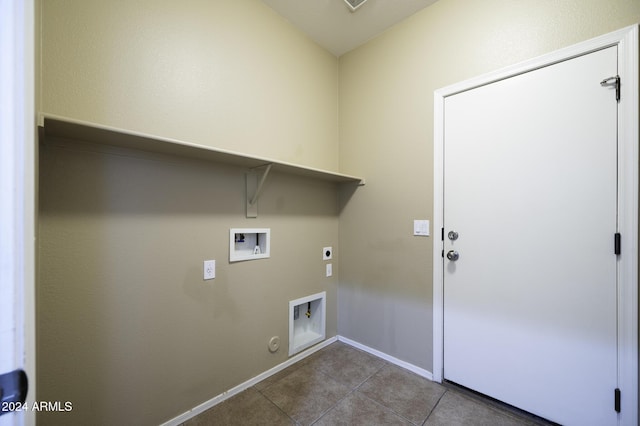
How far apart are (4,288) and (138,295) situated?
1.06 m

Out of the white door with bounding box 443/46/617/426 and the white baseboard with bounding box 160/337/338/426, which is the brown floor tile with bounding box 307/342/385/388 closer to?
the white baseboard with bounding box 160/337/338/426

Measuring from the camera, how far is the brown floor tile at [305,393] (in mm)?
1583

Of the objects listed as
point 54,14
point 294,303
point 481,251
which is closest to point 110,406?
point 294,303

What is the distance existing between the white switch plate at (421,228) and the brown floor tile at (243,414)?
1559mm

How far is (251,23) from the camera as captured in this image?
1.87 meters

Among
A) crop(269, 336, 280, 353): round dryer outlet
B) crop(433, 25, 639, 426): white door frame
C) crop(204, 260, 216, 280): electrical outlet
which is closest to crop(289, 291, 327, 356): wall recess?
crop(269, 336, 280, 353): round dryer outlet

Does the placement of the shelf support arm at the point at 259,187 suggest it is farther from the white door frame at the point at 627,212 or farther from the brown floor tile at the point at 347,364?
the white door frame at the point at 627,212

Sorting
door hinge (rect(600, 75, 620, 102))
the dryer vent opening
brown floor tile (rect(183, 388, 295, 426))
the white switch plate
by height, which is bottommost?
brown floor tile (rect(183, 388, 295, 426))

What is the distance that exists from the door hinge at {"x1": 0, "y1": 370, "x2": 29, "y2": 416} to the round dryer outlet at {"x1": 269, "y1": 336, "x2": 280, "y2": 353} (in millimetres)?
1634

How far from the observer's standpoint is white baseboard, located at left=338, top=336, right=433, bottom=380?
1.94 meters

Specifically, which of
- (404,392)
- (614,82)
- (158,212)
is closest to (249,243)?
(158,212)

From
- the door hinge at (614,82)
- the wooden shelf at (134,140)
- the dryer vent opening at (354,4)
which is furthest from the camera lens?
the dryer vent opening at (354,4)

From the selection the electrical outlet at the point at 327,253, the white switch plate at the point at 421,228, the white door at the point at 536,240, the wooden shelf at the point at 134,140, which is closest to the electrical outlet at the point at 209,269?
the wooden shelf at the point at 134,140

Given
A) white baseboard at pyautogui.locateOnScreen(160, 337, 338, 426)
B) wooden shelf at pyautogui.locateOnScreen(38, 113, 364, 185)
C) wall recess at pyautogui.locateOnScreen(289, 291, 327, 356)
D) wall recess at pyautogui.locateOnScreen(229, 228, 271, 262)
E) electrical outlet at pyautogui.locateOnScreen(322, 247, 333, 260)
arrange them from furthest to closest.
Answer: electrical outlet at pyautogui.locateOnScreen(322, 247, 333, 260) < wall recess at pyautogui.locateOnScreen(289, 291, 327, 356) < wall recess at pyautogui.locateOnScreen(229, 228, 271, 262) < white baseboard at pyautogui.locateOnScreen(160, 337, 338, 426) < wooden shelf at pyautogui.locateOnScreen(38, 113, 364, 185)
